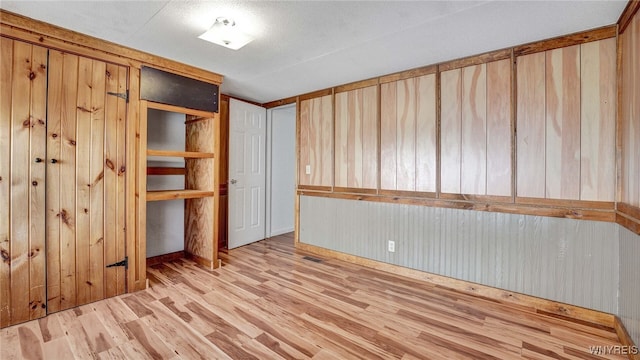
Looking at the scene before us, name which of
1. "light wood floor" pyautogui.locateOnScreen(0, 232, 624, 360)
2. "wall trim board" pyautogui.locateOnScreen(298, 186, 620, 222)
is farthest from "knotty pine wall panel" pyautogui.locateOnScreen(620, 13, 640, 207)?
"light wood floor" pyautogui.locateOnScreen(0, 232, 624, 360)

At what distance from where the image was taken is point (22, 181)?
2.02 meters

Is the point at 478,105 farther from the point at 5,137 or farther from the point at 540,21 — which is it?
the point at 5,137

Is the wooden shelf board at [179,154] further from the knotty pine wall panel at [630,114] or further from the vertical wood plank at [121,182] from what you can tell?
the knotty pine wall panel at [630,114]

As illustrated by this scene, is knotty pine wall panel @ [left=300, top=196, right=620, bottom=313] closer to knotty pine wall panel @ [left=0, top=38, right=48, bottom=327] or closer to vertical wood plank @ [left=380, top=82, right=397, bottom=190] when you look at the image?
vertical wood plank @ [left=380, top=82, right=397, bottom=190]

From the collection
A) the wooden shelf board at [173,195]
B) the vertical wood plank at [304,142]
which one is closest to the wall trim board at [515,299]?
the vertical wood plank at [304,142]

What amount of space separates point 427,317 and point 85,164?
3061 millimetres

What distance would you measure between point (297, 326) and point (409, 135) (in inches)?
85.6

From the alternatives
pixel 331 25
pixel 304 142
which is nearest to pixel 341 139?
pixel 304 142

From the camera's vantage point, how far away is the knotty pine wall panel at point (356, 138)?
330 centimetres

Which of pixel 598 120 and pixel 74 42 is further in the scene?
pixel 74 42

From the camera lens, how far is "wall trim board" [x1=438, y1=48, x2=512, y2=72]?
8.05 ft

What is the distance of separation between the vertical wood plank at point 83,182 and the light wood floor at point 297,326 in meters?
0.26

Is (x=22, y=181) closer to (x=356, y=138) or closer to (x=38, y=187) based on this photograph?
(x=38, y=187)

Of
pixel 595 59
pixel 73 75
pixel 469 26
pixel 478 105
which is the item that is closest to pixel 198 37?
pixel 73 75
